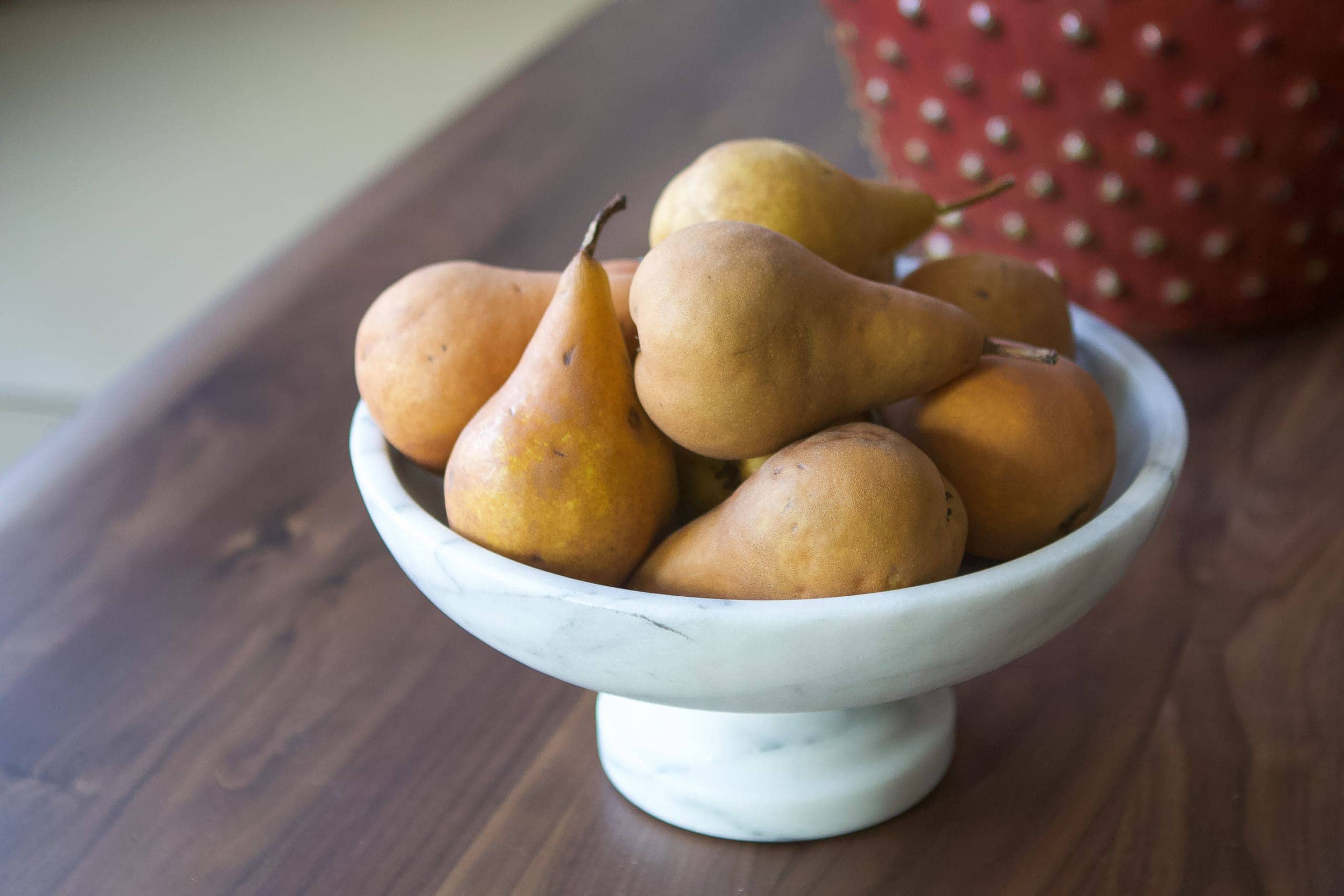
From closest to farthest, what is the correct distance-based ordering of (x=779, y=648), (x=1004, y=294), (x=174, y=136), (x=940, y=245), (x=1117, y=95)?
(x=779, y=648)
(x=1004, y=294)
(x=1117, y=95)
(x=940, y=245)
(x=174, y=136)

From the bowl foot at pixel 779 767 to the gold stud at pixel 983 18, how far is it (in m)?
0.31

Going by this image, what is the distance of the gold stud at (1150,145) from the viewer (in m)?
0.54

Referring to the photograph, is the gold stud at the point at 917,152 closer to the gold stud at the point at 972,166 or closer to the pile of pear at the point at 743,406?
the gold stud at the point at 972,166

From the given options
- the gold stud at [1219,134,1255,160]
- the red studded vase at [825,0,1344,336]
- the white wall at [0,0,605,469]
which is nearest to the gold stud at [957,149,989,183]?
the red studded vase at [825,0,1344,336]

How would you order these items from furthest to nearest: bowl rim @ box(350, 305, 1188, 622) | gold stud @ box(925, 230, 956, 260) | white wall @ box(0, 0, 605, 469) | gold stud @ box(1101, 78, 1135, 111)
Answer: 1. white wall @ box(0, 0, 605, 469)
2. gold stud @ box(925, 230, 956, 260)
3. gold stud @ box(1101, 78, 1135, 111)
4. bowl rim @ box(350, 305, 1188, 622)

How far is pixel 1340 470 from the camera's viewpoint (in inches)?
21.2

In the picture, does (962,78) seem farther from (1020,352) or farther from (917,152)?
(1020,352)

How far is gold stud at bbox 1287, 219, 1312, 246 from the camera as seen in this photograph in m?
0.57

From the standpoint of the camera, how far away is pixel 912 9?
0.56 m

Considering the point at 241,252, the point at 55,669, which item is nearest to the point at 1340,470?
the point at 55,669

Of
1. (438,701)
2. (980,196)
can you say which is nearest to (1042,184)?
(980,196)

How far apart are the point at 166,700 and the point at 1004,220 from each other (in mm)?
441

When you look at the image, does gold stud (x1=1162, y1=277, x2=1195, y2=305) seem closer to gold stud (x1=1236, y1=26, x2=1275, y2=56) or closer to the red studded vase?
the red studded vase

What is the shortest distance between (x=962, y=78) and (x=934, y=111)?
0.09 feet
